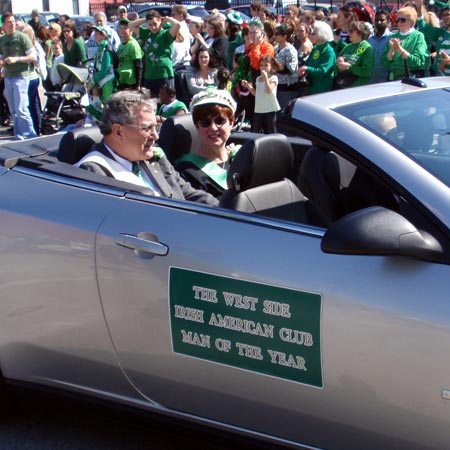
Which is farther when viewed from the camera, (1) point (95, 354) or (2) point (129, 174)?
(2) point (129, 174)

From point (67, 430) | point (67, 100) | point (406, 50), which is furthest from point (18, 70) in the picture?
point (67, 430)

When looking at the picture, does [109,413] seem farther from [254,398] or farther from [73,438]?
[254,398]

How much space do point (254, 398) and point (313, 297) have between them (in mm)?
415

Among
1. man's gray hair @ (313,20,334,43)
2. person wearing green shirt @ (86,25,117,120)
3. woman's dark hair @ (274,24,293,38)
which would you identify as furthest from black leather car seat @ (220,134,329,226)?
person wearing green shirt @ (86,25,117,120)

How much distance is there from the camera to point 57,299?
297cm

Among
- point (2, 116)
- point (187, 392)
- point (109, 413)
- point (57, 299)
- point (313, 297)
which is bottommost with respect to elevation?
point (2, 116)

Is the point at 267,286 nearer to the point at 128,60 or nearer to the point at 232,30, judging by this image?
the point at 128,60

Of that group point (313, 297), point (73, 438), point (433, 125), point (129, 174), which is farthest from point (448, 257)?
point (73, 438)

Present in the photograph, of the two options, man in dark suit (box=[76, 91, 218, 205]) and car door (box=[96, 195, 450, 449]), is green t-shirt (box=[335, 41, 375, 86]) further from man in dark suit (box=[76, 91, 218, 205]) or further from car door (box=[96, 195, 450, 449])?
car door (box=[96, 195, 450, 449])

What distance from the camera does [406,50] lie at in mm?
8523

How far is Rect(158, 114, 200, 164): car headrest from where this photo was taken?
13.9 ft

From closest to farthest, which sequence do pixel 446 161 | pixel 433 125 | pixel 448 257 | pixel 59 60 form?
pixel 448 257 → pixel 446 161 → pixel 433 125 → pixel 59 60

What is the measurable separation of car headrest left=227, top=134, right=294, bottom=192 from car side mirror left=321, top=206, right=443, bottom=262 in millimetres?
848

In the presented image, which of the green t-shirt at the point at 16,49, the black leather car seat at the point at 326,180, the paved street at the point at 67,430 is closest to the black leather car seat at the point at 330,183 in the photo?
the black leather car seat at the point at 326,180
